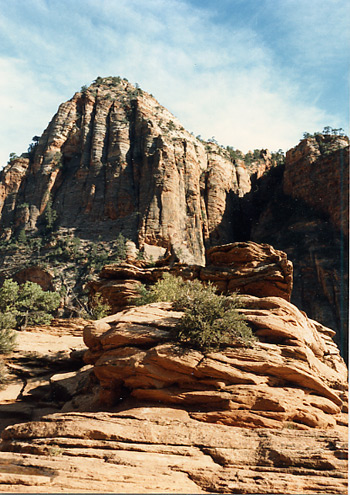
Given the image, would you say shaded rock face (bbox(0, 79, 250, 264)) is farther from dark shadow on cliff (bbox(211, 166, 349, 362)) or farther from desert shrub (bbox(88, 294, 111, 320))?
desert shrub (bbox(88, 294, 111, 320))

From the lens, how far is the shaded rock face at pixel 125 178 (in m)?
59.6

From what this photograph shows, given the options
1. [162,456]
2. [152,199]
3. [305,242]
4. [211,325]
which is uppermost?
[152,199]

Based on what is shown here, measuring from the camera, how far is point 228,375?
10164 millimetres

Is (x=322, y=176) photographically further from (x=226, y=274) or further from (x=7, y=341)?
(x=7, y=341)

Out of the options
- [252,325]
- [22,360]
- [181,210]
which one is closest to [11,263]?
[181,210]

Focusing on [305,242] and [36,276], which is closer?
[305,242]

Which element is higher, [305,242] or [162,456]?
[305,242]

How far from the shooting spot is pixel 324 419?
1002cm

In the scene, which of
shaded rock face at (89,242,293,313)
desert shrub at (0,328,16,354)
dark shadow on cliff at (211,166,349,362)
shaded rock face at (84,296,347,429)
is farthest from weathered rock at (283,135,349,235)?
desert shrub at (0,328,16,354)

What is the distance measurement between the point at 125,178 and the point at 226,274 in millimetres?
44598

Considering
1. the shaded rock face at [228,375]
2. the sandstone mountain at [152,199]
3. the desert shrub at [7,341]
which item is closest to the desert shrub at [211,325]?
the shaded rock face at [228,375]

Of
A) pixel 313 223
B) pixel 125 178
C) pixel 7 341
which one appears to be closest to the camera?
pixel 7 341

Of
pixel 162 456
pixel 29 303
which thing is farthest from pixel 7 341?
pixel 29 303

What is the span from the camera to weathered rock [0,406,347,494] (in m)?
6.98
